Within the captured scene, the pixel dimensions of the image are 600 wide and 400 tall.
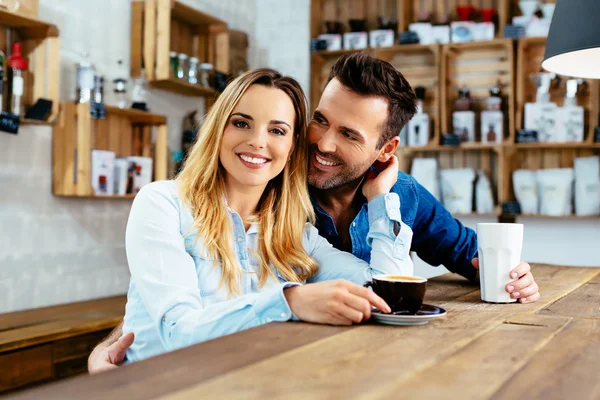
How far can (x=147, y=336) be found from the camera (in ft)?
4.84

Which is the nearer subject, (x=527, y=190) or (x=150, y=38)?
(x=150, y=38)

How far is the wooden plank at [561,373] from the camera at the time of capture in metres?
0.76

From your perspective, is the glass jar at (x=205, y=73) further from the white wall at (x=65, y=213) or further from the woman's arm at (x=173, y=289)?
the woman's arm at (x=173, y=289)

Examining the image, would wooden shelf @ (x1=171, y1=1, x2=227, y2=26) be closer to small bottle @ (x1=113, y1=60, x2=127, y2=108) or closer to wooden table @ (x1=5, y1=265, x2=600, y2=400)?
small bottle @ (x1=113, y1=60, x2=127, y2=108)

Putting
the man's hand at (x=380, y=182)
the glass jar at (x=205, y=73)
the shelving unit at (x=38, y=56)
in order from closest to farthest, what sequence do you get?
the man's hand at (x=380, y=182), the shelving unit at (x=38, y=56), the glass jar at (x=205, y=73)

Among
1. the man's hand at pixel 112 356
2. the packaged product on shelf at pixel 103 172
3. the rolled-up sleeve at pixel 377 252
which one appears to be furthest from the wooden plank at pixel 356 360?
the packaged product on shelf at pixel 103 172

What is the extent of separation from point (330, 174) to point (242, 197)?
1.01 ft

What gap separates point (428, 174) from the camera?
4.30 m

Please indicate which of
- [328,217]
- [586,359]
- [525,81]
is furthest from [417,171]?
[586,359]

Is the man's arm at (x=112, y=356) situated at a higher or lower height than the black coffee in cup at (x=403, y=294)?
lower

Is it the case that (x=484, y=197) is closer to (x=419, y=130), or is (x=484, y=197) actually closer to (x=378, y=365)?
(x=419, y=130)

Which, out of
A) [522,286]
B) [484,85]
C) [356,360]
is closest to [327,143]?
[522,286]

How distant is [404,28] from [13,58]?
260cm

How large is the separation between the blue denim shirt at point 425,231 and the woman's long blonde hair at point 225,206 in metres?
0.21
